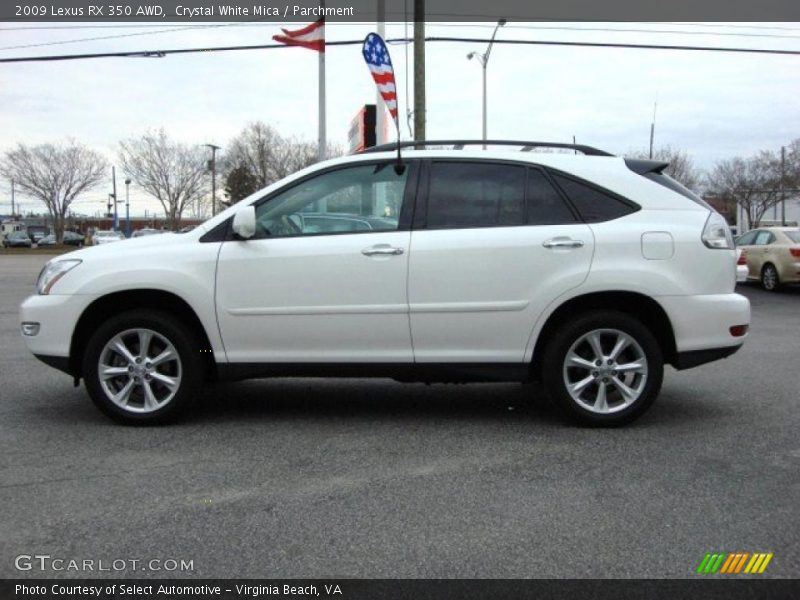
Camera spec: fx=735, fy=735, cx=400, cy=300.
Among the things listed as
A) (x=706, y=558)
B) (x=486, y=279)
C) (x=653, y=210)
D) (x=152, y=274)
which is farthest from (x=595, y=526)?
(x=152, y=274)

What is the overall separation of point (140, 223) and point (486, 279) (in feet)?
381

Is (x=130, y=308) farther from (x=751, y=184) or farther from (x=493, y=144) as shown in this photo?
(x=751, y=184)

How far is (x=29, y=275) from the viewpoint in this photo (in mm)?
21250

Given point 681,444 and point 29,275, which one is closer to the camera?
point 681,444

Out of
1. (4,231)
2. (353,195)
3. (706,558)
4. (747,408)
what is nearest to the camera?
(706,558)

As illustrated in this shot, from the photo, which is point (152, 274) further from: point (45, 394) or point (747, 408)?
point (747, 408)

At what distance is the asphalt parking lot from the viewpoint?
120 inches

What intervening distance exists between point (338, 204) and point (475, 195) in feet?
3.03

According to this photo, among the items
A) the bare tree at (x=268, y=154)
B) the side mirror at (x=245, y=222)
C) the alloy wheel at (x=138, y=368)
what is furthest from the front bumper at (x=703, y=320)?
the bare tree at (x=268, y=154)

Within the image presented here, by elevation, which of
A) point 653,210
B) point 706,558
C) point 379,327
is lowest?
point 706,558

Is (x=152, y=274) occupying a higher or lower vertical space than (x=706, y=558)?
higher

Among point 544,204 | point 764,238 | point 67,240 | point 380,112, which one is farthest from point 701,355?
point 67,240

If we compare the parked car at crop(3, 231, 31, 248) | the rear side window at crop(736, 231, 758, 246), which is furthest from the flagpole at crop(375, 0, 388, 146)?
the parked car at crop(3, 231, 31, 248)

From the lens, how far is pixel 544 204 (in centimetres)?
484
